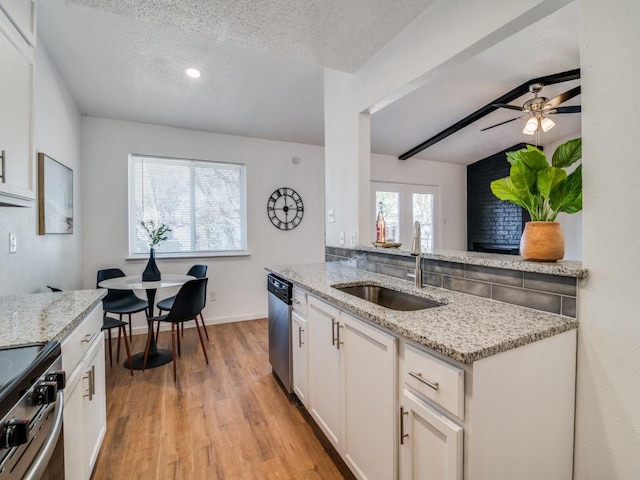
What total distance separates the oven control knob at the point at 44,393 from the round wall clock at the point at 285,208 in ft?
11.4

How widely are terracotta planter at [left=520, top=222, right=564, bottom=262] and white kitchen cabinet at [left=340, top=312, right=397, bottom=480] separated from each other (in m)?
0.71

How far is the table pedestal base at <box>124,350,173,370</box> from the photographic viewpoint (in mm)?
2766

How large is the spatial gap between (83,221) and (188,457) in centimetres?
290

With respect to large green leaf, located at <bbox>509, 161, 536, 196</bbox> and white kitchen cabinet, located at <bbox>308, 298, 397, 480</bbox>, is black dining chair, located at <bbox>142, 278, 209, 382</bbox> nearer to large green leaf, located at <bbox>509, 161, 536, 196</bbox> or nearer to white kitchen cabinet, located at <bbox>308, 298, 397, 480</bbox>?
white kitchen cabinet, located at <bbox>308, 298, 397, 480</bbox>

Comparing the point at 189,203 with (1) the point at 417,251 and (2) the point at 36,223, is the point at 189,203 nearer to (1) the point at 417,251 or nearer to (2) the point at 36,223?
(2) the point at 36,223

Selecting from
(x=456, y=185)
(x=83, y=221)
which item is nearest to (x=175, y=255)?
(x=83, y=221)

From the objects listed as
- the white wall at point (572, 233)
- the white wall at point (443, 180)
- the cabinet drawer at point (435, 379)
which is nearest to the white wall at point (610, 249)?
the cabinet drawer at point (435, 379)

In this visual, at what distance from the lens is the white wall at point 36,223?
1.89 metres

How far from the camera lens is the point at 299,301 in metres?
2.05

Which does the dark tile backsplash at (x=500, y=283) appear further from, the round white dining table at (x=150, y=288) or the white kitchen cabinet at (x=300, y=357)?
the round white dining table at (x=150, y=288)

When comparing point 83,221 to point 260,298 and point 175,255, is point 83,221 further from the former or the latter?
point 260,298

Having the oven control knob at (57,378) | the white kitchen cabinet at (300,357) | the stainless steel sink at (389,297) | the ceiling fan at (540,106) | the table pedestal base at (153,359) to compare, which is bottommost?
the table pedestal base at (153,359)

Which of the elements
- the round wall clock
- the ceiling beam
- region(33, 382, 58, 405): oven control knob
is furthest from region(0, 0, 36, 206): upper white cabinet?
the ceiling beam

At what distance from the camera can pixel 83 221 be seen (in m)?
3.38
